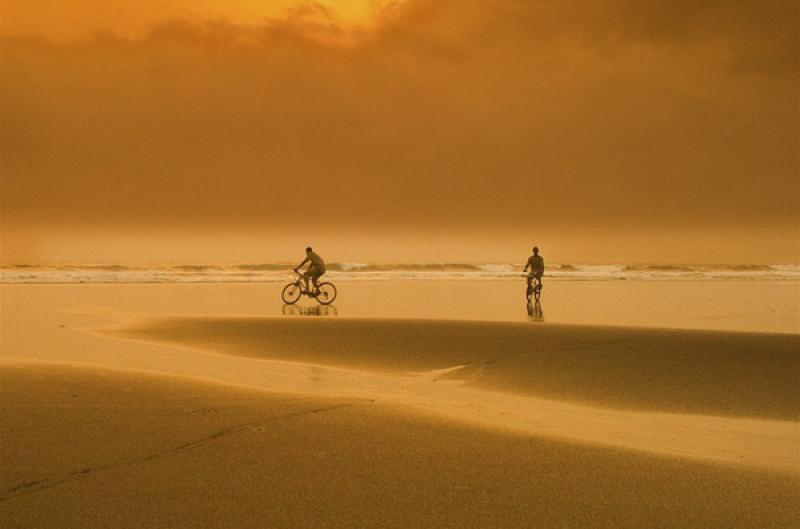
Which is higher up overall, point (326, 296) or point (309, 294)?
point (309, 294)

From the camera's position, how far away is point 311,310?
23.9 metres

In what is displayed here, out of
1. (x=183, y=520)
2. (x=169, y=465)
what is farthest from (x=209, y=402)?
(x=183, y=520)

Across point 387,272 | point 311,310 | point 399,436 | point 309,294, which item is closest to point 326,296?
point 309,294

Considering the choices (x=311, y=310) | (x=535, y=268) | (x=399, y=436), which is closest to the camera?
(x=399, y=436)

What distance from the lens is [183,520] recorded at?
14.0 feet

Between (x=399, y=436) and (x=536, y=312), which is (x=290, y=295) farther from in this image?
(x=399, y=436)

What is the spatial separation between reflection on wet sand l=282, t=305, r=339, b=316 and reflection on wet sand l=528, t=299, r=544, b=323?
5723 mm

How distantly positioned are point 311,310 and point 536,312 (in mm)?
7230

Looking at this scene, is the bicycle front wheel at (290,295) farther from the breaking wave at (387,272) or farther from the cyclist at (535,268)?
the breaking wave at (387,272)

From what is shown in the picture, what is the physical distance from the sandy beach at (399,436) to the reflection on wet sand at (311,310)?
8399mm

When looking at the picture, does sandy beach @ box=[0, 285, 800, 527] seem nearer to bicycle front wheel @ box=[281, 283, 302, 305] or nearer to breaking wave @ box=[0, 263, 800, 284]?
bicycle front wheel @ box=[281, 283, 302, 305]

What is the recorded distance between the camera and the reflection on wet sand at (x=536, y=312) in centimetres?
1971

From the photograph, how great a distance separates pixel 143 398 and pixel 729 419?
622 centimetres

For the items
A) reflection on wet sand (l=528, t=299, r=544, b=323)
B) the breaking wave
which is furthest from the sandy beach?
the breaking wave
